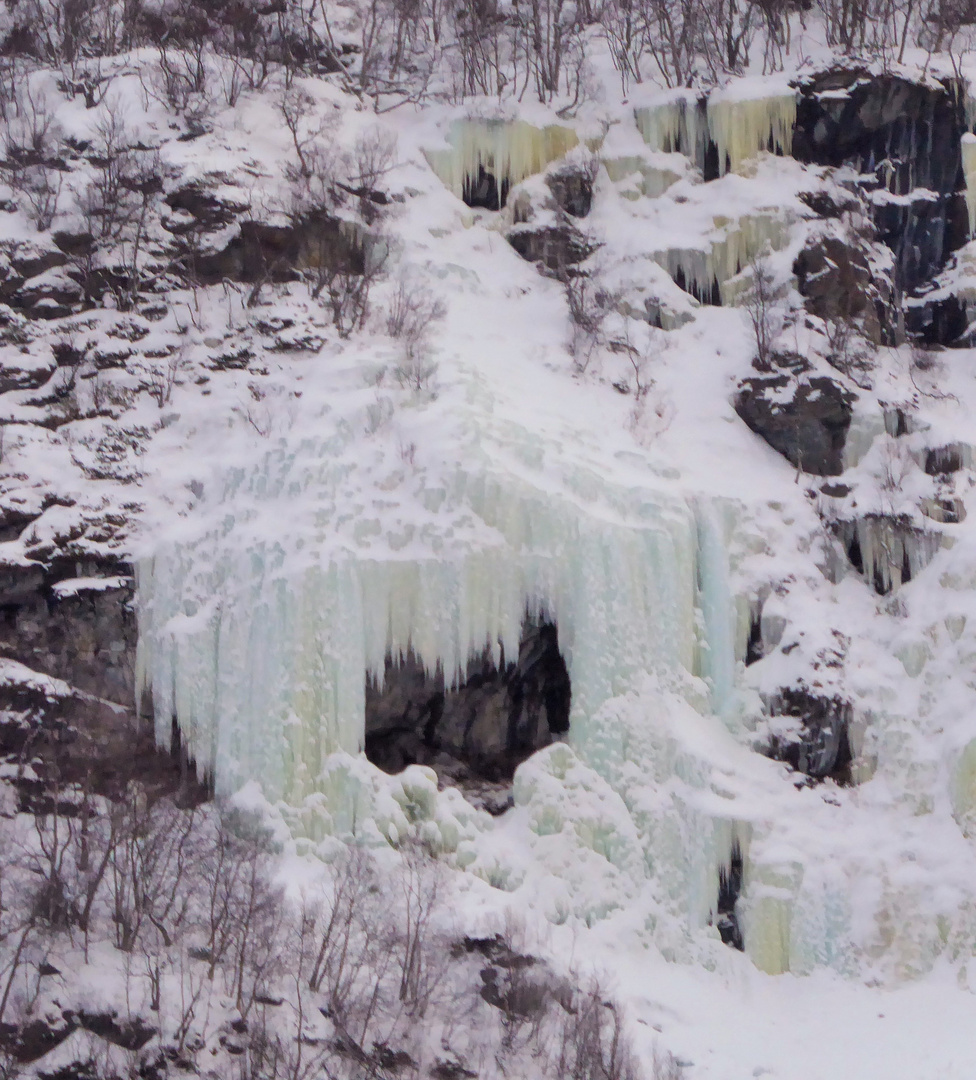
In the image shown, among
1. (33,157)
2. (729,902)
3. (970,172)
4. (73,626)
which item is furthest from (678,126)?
(729,902)

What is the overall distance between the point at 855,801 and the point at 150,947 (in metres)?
9.38

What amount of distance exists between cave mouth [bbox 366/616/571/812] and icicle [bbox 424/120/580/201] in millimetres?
11014

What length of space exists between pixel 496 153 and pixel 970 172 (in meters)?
9.01

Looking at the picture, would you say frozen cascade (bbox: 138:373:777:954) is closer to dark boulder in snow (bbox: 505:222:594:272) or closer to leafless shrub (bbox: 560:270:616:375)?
leafless shrub (bbox: 560:270:616:375)

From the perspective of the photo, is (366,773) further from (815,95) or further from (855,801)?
(815,95)

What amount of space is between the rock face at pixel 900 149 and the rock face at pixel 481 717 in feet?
37.2

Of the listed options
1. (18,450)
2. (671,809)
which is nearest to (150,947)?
(671,809)

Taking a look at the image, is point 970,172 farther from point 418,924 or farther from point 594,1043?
point 594,1043

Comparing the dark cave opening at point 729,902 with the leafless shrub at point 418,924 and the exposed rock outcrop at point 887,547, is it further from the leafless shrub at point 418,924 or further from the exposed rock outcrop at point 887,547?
the exposed rock outcrop at point 887,547

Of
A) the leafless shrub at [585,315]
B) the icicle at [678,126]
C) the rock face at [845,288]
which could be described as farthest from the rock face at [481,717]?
the icicle at [678,126]

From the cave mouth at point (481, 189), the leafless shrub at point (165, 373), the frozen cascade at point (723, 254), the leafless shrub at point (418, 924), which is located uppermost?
the cave mouth at point (481, 189)

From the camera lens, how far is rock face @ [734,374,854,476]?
20797mm

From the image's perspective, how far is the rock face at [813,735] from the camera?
17.9 m

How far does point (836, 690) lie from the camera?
59.5 ft
